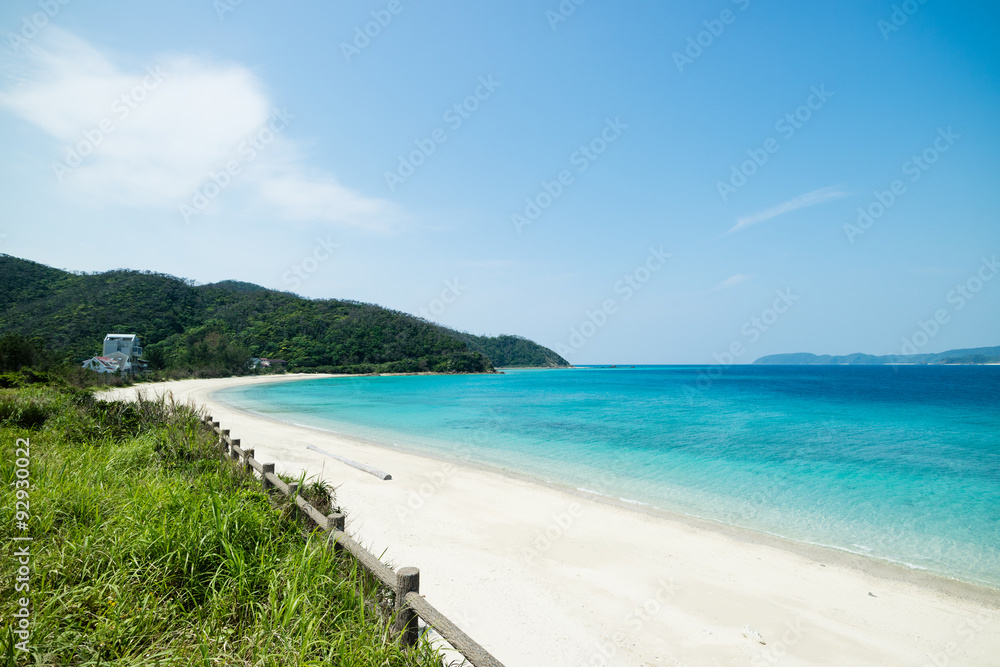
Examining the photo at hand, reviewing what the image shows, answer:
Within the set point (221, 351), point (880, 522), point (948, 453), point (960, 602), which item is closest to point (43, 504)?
point (960, 602)

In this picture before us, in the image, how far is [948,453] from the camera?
710 inches

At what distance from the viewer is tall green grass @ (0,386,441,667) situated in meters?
2.61

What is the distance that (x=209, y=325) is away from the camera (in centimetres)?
7950

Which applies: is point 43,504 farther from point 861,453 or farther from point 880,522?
point 861,453

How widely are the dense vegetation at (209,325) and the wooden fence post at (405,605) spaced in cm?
5113

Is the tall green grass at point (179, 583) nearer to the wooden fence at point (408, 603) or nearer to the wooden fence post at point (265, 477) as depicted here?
the wooden fence at point (408, 603)

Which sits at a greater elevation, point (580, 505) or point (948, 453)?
point (948, 453)

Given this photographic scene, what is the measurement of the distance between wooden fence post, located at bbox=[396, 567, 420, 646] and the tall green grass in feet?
0.33

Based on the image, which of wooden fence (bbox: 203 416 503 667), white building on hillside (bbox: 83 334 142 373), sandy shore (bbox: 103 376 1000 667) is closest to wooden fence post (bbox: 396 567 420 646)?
wooden fence (bbox: 203 416 503 667)

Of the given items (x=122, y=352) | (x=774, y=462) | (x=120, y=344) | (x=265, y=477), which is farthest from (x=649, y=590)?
(x=120, y=344)

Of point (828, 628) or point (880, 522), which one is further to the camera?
point (880, 522)

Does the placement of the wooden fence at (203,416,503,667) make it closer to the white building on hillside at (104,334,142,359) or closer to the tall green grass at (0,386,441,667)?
the tall green grass at (0,386,441,667)

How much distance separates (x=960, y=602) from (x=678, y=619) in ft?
15.2

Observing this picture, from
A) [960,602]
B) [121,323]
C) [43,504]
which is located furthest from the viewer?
[121,323]
